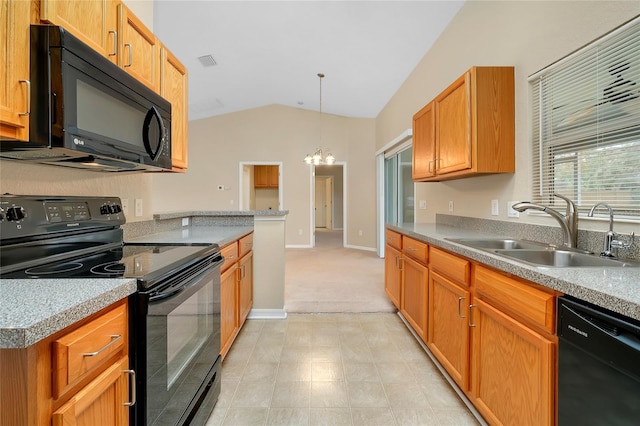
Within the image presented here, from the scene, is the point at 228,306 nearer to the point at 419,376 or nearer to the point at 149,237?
the point at 149,237

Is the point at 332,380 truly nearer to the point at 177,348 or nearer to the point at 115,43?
the point at 177,348

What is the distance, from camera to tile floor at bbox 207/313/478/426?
1576 millimetres

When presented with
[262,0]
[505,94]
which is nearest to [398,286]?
[505,94]

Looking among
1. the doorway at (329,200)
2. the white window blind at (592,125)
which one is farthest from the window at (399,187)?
the doorway at (329,200)

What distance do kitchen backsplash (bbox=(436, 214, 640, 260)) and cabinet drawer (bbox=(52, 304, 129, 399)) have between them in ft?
6.44

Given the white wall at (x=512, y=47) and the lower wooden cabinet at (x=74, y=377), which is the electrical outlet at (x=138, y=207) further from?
the white wall at (x=512, y=47)

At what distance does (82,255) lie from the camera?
4.34 feet

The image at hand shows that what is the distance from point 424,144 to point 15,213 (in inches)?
111

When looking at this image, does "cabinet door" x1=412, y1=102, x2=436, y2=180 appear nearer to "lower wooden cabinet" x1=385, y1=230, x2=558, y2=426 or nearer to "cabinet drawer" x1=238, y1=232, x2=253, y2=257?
"lower wooden cabinet" x1=385, y1=230, x2=558, y2=426

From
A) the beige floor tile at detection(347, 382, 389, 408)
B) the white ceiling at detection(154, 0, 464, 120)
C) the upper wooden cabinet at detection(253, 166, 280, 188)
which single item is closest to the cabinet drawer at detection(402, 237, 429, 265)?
the beige floor tile at detection(347, 382, 389, 408)

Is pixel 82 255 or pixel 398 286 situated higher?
pixel 82 255

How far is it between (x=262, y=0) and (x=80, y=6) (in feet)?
8.12

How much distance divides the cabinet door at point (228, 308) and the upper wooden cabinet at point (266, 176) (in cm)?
633

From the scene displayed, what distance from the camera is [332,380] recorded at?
74.4 inches
